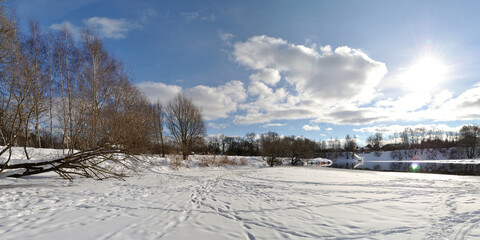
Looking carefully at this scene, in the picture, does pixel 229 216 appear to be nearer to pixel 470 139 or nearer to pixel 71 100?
pixel 71 100

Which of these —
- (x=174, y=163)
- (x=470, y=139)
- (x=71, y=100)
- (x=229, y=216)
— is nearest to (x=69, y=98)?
(x=71, y=100)

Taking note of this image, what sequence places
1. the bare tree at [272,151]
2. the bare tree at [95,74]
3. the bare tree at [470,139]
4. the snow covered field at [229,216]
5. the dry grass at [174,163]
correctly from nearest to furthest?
the snow covered field at [229,216]
the bare tree at [95,74]
the dry grass at [174,163]
the bare tree at [272,151]
the bare tree at [470,139]

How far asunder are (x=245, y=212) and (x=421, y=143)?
106 metres

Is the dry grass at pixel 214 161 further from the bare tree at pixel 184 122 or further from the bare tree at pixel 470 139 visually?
the bare tree at pixel 470 139

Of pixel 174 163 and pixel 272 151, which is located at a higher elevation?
pixel 272 151

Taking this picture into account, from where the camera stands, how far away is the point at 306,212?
4.93m

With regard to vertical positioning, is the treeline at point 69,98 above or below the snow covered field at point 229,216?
above

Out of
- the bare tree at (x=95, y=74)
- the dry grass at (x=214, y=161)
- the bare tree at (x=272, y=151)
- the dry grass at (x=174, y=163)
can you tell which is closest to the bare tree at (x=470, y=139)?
the bare tree at (x=272, y=151)

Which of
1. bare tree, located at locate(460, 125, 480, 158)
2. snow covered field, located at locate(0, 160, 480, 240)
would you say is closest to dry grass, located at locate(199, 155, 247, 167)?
snow covered field, located at locate(0, 160, 480, 240)

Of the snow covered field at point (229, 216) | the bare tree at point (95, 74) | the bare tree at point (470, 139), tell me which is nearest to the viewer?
the snow covered field at point (229, 216)

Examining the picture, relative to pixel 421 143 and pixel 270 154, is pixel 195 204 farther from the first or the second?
pixel 421 143

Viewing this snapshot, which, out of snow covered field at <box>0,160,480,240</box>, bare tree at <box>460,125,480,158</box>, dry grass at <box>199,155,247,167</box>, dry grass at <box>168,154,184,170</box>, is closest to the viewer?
snow covered field at <box>0,160,480,240</box>

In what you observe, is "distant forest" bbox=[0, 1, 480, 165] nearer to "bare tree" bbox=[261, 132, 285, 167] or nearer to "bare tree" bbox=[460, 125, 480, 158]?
"bare tree" bbox=[261, 132, 285, 167]

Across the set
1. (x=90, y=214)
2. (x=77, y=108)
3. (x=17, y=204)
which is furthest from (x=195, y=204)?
(x=77, y=108)
